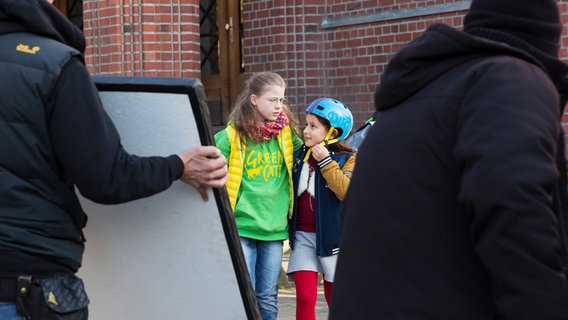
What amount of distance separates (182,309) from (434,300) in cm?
160

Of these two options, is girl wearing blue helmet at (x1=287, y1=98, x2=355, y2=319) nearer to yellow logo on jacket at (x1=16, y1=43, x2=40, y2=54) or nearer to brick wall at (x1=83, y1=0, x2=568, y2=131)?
yellow logo on jacket at (x1=16, y1=43, x2=40, y2=54)

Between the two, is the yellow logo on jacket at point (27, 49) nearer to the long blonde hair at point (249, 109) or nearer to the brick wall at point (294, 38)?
the long blonde hair at point (249, 109)

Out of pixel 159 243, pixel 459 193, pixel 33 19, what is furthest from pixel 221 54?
pixel 459 193

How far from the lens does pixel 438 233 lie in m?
2.44

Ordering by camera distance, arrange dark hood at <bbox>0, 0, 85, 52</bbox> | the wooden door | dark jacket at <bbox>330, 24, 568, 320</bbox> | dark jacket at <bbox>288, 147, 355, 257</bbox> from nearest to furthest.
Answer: dark jacket at <bbox>330, 24, 568, 320</bbox>, dark hood at <bbox>0, 0, 85, 52</bbox>, dark jacket at <bbox>288, 147, 355, 257</bbox>, the wooden door

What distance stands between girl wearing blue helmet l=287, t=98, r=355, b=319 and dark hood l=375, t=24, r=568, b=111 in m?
3.63

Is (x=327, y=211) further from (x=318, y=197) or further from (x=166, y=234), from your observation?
(x=166, y=234)

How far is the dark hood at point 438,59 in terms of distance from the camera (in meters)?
2.49

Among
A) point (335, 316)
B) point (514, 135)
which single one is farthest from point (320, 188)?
point (514, 135)

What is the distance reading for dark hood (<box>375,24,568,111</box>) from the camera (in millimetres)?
2490

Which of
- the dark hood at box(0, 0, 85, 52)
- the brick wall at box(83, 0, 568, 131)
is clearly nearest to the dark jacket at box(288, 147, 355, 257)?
the dark hood at box(0, 0, 85, 52)

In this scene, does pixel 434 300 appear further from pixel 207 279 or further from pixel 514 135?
pixel 207 279

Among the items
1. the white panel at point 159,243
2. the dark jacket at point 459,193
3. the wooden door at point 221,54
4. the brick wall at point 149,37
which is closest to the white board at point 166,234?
the white panel at point 159,243

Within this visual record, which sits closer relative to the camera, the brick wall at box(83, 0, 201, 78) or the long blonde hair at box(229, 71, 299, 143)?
the long blonde hair at box(229, 71, 299, 143)
